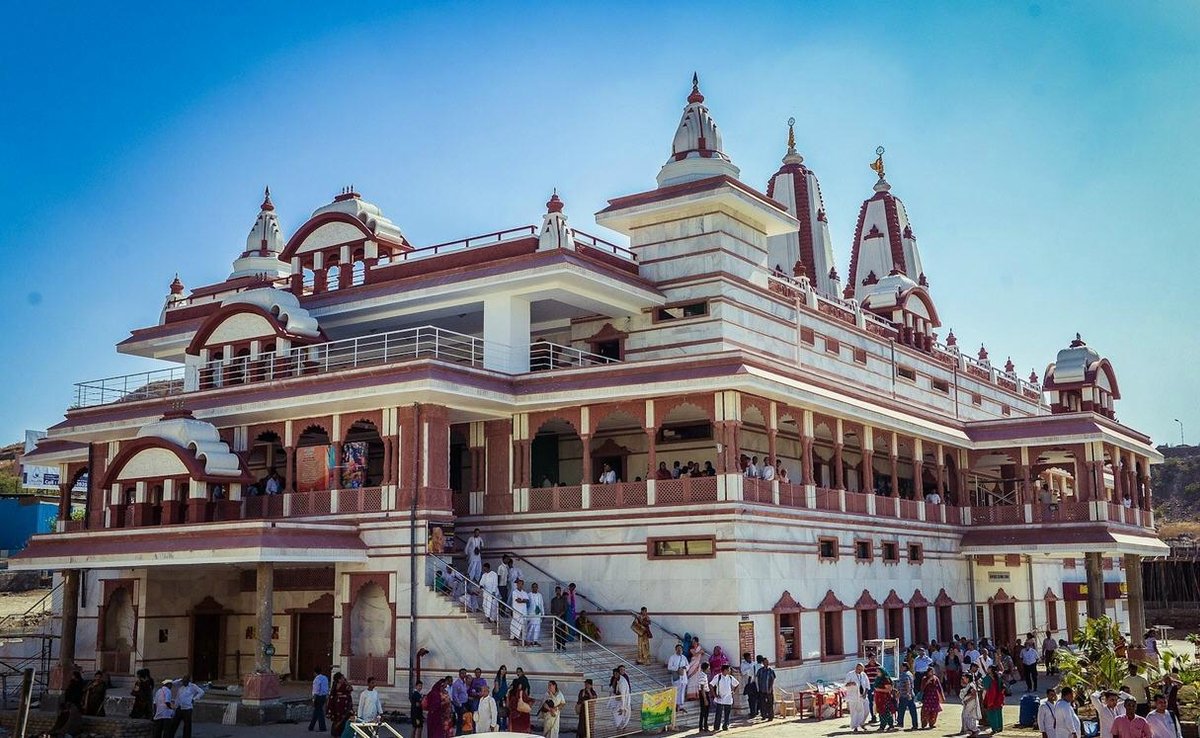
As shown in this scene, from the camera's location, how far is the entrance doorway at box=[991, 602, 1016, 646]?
45.4 m

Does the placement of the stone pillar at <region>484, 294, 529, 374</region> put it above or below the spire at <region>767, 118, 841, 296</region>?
below

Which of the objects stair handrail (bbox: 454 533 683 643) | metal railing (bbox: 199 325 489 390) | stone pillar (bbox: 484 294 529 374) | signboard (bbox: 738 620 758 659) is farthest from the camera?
metal railing (bbox: 199 325 489 390)

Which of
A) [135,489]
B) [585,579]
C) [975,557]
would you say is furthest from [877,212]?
[135,489]

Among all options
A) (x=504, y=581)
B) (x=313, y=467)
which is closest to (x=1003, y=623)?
(x=504, y=581)

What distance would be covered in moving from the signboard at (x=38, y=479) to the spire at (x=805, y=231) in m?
46.0

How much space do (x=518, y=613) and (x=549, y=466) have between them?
8.28 meters

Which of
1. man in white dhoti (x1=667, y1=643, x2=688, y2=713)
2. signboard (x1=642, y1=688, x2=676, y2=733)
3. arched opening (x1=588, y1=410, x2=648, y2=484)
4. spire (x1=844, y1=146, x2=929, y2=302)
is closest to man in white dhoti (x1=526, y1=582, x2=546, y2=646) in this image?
man in white dhoti (x1=667, y1=643, x2=688, y2=713)

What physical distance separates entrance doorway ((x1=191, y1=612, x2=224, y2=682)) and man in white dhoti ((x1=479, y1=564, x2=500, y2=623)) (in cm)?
1055

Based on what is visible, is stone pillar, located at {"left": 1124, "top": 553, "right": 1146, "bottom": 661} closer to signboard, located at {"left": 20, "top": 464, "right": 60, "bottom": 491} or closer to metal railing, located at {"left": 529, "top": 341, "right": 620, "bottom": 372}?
metal railing, located at {"left": 529, "top": 341, "right": 620, "bottom": 372}

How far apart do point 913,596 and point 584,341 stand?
13.1 metres

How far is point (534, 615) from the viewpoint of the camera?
31.2m

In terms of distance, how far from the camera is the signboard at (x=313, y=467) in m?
35.5

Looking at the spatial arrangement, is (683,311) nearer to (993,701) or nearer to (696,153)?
(696,153)

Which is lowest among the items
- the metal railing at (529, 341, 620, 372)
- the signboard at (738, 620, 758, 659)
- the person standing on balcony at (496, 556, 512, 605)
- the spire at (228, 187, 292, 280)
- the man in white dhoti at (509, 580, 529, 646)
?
the signboard at (738, 620, 758, 659)
